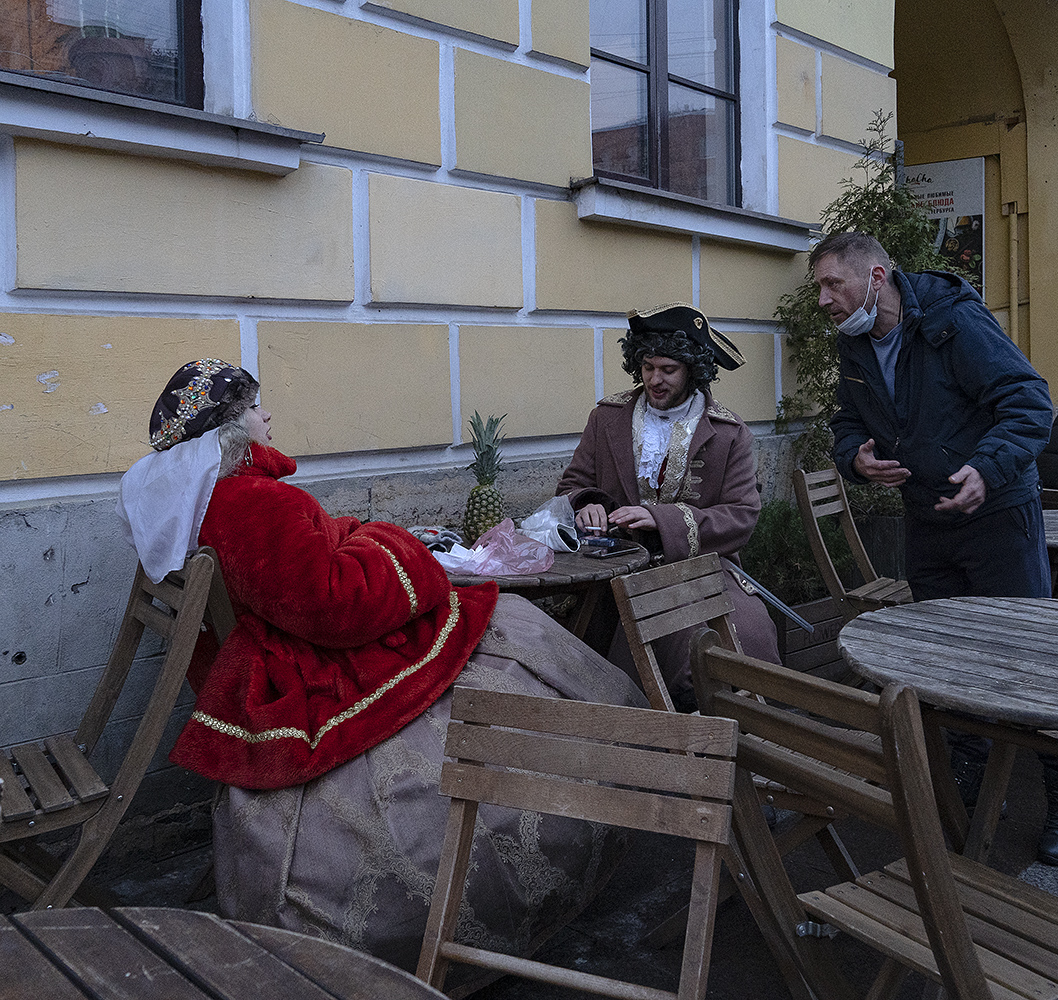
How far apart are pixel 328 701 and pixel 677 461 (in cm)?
179

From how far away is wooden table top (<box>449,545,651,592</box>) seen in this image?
9.59 feet

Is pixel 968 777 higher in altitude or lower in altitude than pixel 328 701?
lower

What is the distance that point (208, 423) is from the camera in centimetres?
253

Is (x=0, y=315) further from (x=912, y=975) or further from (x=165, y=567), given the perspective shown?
(x=912, y=975)

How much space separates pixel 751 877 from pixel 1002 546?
1.68 metres

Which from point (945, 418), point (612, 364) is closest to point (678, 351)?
point (945, 418)

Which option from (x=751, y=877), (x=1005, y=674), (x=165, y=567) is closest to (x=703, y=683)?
(x=751, y=877)

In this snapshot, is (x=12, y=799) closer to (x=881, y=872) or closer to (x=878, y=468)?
(x=881, y=872)

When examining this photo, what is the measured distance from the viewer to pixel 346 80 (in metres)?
3.64

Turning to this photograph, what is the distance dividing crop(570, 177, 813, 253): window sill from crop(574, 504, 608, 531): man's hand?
4.93 ft

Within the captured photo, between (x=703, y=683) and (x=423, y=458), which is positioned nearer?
(x=703, y=683)

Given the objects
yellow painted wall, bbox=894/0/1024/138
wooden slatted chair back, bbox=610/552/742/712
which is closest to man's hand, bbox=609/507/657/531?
wooden slatted chair back, bbox=610/552/742/712

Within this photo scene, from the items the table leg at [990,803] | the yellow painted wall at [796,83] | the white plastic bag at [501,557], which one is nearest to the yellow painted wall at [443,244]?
the white plastic bag at [501,557]

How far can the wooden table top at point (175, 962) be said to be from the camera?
1.19 m
